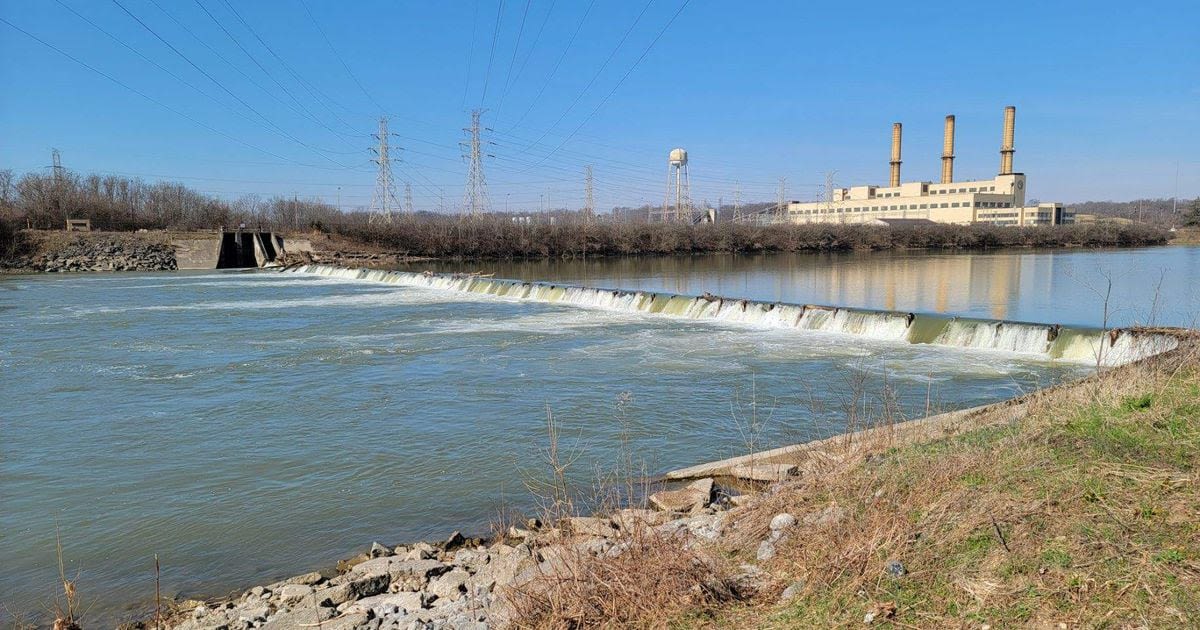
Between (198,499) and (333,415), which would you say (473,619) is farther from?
(333,415)

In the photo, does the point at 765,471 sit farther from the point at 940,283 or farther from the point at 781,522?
the point at 940,283

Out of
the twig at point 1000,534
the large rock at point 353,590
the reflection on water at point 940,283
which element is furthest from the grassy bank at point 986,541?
the reflection on water at point 940,283

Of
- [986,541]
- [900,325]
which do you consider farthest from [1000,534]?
[900,325]

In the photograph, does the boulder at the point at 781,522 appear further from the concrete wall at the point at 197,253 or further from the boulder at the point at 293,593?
the concrete wall at the point at 197,253

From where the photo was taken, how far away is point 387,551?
612 centimetres

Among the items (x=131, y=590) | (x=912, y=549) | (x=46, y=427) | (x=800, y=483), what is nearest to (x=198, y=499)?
(x=131, y=590)

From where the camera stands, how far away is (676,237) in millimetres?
67562

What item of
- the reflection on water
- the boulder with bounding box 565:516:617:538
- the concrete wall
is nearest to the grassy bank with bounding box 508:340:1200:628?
the boulder with bounding box 565:516:617:538

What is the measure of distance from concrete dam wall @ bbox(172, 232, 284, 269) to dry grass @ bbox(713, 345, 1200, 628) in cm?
5566

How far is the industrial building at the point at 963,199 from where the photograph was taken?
3514 inches

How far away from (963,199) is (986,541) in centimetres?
9923

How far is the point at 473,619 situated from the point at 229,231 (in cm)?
5911

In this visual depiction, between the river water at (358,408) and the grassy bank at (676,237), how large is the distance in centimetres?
3583

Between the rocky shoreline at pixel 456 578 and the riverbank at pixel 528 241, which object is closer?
the rocky shoreline at pixel 456 578
